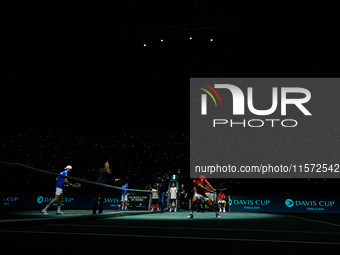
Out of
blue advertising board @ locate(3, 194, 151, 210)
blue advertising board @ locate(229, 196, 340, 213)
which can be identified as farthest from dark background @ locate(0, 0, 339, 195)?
blue advertising board @ locate(3, 194, 151, 210)

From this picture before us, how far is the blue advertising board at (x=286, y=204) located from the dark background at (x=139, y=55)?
3579 millimetres

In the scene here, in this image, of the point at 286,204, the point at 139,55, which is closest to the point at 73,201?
the point at 139,55

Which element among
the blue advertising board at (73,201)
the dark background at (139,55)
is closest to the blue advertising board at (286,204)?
the dark background at (139,55)

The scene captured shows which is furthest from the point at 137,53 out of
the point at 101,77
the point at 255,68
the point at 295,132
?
the point at 295,132

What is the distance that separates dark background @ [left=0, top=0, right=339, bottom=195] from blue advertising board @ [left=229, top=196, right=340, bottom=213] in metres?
Result: 3.58

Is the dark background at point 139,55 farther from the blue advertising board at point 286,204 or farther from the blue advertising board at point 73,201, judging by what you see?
the blue advertising board at point 73,201

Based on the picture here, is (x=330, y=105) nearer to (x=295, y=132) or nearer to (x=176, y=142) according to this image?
(x=295, y=132)

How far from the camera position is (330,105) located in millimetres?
17422

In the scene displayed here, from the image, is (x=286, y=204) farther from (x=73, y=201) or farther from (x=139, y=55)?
(x=73, y=201)

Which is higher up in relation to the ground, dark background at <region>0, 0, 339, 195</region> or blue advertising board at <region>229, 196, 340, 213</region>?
dark background at <region>0, 0, 339, 195</region>

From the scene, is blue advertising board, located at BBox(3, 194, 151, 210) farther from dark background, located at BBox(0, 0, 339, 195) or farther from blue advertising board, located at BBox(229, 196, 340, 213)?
blue advertising board, located at BBox(229, 196, 340, 213)

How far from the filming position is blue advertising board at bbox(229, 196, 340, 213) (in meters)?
18.7

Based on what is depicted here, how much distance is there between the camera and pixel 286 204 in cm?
1916

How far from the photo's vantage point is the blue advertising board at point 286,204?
18.7 meters
